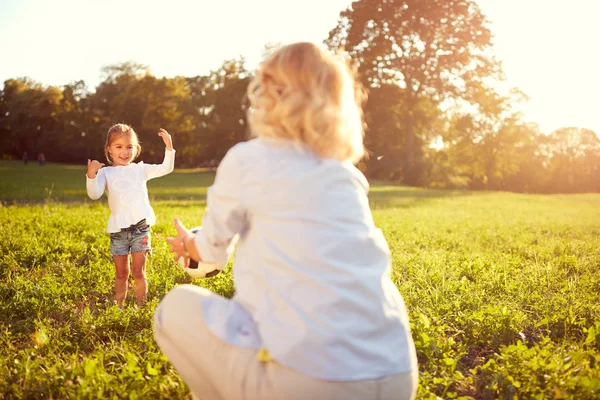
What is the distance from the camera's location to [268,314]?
1.88 meters

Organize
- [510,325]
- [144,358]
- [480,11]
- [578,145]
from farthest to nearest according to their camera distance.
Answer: [578,145]
[480,11]
[510,325]
[144,358]

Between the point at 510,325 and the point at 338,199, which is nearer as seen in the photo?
the point at 338,199

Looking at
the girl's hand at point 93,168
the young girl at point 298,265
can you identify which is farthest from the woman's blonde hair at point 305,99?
the girl's hand at point 93,168

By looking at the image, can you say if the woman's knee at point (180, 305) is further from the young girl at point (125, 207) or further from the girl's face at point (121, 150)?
Result: the girl's face at point (121, 150)

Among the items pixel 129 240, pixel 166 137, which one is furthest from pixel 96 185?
pixel 166 137

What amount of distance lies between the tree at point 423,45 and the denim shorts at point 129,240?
3208cm

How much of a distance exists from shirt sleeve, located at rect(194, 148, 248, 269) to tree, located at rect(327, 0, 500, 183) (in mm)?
34155

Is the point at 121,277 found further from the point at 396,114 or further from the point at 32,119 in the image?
the point at 32,119

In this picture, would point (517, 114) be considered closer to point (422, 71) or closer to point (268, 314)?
point (422, 71)

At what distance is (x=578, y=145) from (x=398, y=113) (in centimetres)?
3575

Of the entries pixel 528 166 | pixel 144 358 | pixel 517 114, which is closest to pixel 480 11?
pixel 517 114

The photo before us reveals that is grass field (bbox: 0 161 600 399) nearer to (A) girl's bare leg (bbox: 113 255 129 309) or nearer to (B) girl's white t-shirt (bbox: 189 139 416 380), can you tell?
(A) girl's bare leg (bbox: 113 255 129 309)

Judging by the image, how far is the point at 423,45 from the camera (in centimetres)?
3472

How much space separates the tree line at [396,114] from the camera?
3444 centimetres
